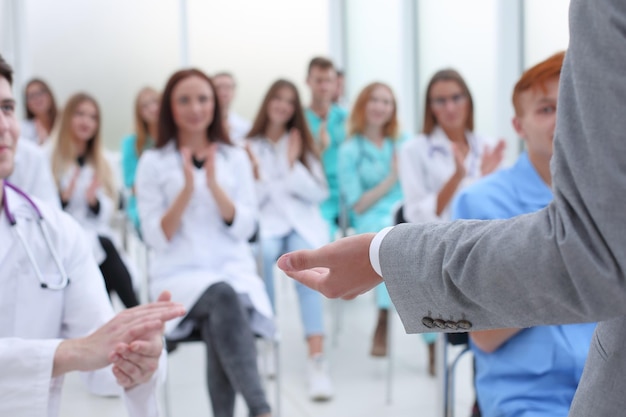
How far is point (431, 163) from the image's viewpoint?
3088 millimetres

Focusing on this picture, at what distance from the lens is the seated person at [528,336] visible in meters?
1.37

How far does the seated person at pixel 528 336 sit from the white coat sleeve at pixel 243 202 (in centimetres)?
113

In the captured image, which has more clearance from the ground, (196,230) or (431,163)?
(431,163)

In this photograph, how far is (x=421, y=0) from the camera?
5422mm

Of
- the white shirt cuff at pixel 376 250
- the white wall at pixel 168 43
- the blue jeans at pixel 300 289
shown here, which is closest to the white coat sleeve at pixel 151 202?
the blue jeans at pixel 300 289

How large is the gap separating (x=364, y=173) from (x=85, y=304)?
8.17 feet

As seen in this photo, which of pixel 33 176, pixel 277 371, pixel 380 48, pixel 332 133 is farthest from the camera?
pixel 380 48

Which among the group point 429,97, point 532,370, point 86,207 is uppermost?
point 429,97

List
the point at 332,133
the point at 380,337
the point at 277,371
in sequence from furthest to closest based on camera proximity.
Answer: the point at 332,133, the point at 380,337, the point at 277,371

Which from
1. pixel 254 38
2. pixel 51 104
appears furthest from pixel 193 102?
pixel 254 38

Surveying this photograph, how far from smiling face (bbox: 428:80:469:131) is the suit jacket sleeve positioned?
2.43 m

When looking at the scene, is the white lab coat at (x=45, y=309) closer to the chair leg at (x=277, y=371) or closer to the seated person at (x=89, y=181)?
the chair leg at (x=277, y=371)

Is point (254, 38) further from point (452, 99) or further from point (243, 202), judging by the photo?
point (243, 202)

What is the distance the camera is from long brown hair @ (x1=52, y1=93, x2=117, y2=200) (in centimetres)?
364
